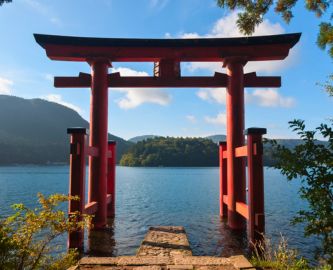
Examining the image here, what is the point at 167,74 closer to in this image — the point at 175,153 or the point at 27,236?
the point at 27,236

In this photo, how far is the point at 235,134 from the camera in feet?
33.3

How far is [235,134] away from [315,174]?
267 inches

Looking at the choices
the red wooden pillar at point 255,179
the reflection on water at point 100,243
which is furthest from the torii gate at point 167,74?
the red wooden pillar at point 255,179

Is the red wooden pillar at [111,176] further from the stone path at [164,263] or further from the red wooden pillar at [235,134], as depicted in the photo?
the stone path at [164,263]

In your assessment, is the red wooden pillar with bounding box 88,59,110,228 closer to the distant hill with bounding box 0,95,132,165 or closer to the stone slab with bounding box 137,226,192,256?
the stone slab with bounding box 137,226,192,256

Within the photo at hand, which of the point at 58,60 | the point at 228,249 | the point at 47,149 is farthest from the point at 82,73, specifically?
the point at 47,149

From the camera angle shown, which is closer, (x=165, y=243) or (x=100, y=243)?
(x=165, y=243)

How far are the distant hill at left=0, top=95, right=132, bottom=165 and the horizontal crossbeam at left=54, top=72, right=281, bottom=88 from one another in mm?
112439

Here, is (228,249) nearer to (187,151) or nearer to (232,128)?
(232,128)

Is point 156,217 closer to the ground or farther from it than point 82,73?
closer to the ground

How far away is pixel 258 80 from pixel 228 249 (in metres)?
5.58

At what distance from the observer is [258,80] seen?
10602 mm

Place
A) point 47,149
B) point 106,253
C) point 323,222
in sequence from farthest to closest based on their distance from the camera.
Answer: point 47,149 < point 106,253 < point 323,222

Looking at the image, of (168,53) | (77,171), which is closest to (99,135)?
(77,171)
